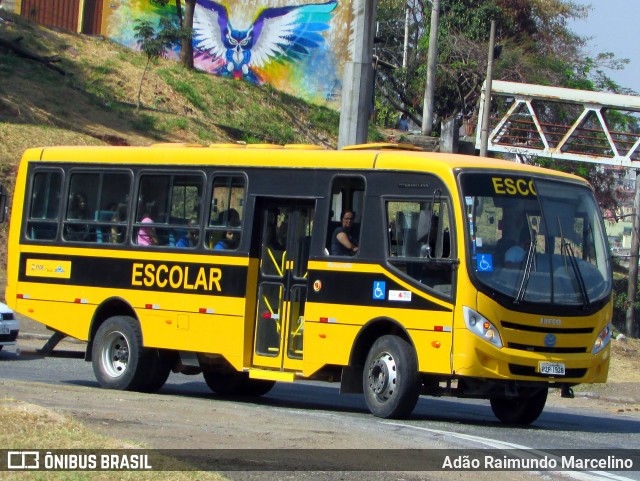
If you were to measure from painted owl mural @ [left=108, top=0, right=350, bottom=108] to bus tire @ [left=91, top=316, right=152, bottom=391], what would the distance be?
34.3 m

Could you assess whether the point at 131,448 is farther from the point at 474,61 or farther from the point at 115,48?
the point at 474,61

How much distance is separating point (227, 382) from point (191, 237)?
Answer: 252cm

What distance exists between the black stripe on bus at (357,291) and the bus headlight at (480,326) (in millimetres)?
317

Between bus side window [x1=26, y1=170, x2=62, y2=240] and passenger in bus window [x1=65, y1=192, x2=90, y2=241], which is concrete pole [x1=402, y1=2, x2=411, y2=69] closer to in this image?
bus side window [x1=26, y1=170, x2=62, y2=240]

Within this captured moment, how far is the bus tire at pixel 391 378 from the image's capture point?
12859 millimetres

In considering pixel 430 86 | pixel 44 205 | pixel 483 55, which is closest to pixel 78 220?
pixel 44 205

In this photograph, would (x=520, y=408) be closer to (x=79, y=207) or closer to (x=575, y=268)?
(x=575, y=268)

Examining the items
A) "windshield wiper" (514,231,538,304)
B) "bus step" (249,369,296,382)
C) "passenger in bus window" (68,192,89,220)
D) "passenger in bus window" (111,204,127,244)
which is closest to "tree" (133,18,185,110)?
"passenger in bus window" (68,192,89,220)

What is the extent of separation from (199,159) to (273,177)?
1296 mm

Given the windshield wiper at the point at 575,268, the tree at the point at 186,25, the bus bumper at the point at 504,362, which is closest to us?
the bus bumper at the point at 504,362

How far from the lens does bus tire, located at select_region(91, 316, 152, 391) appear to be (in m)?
15.4

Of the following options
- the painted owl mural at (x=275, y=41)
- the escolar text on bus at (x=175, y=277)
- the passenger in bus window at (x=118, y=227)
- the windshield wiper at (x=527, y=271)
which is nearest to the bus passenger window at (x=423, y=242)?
the windshield wiper at (x=527, y=271)

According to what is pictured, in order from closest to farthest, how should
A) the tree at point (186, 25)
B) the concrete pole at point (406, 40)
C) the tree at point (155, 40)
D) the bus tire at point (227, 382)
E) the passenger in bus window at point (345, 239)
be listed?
the passenger in bus window at point (345, 239)
the bus tire at point (227, 382)
the tree at point (155, 40)
the tree at point (186, 25)
the concrete pole at point (406, 40)

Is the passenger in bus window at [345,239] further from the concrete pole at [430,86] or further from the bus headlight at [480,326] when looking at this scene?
the concrete pole at [430,86]
